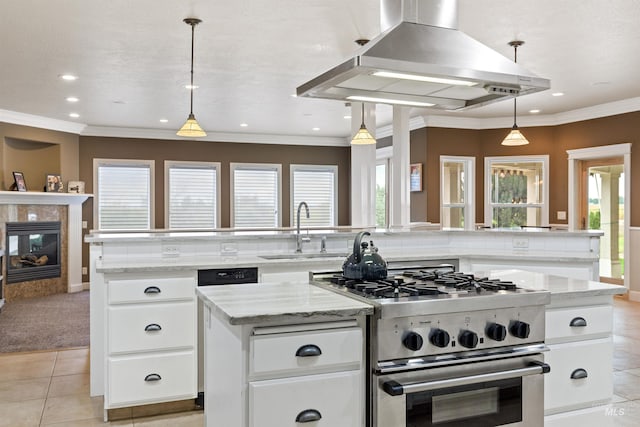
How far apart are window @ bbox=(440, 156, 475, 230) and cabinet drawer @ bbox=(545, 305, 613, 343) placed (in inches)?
244

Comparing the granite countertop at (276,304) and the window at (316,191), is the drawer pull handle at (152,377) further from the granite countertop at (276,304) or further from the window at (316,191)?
the window at (316,191)

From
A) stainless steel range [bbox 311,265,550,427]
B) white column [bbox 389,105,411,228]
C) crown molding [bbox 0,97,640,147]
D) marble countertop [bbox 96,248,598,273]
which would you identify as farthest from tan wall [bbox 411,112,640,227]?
stainless steel range [bbox 311,265,550,427]

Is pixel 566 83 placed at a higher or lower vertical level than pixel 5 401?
higher

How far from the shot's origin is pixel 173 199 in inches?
377

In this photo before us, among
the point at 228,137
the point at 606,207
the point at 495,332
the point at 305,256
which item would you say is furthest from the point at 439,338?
the point at 228,137

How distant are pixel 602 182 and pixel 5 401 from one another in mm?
7530

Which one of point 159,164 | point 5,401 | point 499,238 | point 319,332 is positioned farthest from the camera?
point 159,164

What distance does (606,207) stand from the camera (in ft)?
25.3

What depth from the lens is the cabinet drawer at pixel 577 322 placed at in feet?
7.70

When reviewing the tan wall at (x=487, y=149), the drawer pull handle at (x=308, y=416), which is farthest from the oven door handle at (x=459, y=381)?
the tan wall at (x=487, y=149)

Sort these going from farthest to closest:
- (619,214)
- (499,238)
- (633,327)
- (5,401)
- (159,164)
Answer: (159,164)
(619,214)
(633,327)
(499,238)
(5,401)

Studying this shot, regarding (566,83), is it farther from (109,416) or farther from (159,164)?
(159,164)

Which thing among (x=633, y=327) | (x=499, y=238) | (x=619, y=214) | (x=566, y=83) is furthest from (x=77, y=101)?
(x=619, y=214)

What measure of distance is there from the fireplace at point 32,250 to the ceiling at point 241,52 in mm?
1515
